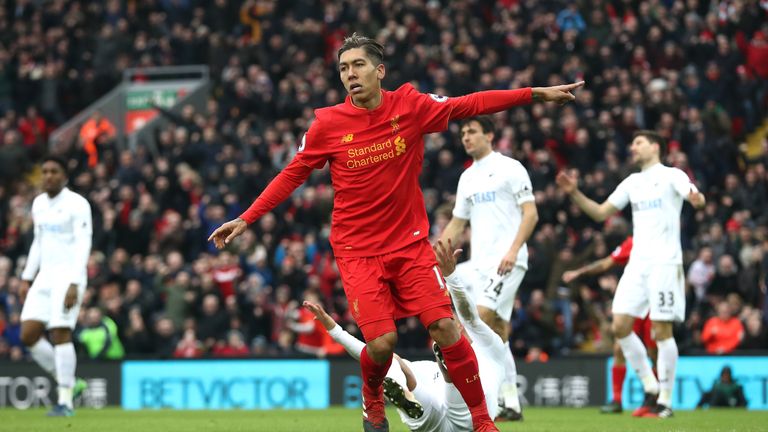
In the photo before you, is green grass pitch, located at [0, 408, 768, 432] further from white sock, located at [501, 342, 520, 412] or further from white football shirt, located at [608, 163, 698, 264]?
white football shirt, located at [608, 163, 698, 264]

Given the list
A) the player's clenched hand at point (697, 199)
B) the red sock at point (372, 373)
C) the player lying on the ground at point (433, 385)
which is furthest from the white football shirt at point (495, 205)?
the red sock at point (372, 373)

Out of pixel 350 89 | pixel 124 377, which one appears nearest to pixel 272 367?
pixel 124 377

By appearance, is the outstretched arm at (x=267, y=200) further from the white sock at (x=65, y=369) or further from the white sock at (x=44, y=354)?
the white sock at (x=44, y=354)

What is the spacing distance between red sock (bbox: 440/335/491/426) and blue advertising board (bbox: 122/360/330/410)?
9.05 metres

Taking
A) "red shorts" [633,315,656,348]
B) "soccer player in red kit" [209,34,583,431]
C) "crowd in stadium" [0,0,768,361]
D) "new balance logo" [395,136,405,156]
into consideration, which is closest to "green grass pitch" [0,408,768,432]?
"red shorts" [633,315,656,348]

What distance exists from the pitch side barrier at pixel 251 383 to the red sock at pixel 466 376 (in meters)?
8.26

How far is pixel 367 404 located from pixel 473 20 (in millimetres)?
16927

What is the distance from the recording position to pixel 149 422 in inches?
512

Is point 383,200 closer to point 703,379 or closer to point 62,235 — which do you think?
point 62,235

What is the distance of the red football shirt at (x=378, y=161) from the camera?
894 centimetres

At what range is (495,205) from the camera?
12.5 meters

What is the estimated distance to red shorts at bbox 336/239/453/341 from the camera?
8.80m

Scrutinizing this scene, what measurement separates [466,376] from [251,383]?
9529 millimetres

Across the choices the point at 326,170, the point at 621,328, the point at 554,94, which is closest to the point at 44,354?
the point at 621,328
